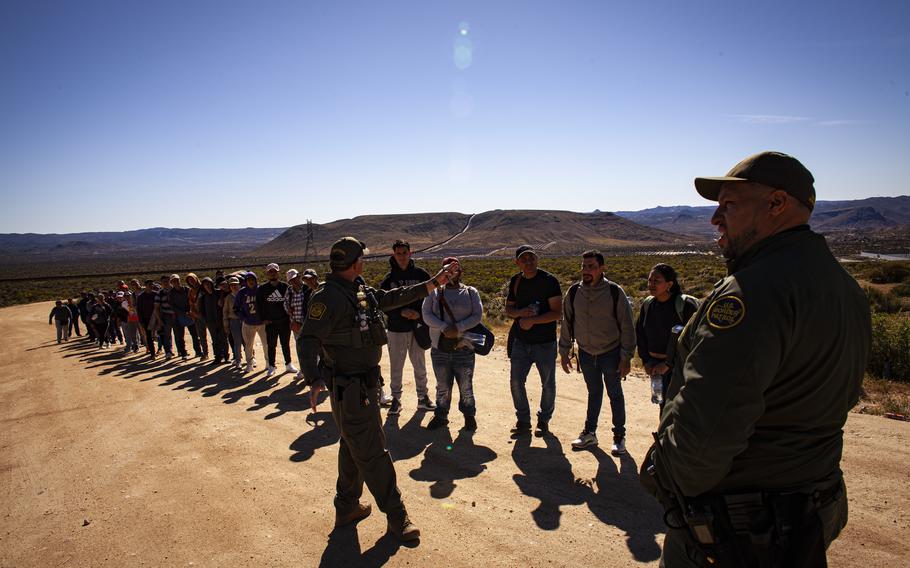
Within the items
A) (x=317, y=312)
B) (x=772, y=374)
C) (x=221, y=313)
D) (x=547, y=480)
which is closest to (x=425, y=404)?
(x=547, y=480)

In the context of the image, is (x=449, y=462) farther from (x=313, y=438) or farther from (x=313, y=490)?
(x=313, y=438)

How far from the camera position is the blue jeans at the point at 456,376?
616cm

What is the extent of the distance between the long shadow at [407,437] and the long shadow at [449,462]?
150mm

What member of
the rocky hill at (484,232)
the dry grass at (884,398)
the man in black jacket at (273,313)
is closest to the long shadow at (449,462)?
the man in black jacket at (273,313)

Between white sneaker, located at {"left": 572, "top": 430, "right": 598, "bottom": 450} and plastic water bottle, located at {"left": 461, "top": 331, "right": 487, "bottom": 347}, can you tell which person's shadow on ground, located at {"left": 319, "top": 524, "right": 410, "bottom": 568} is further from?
plastic water bottle, located at {"left": 461, "top": 331, "right": 487, "bottom": 347}

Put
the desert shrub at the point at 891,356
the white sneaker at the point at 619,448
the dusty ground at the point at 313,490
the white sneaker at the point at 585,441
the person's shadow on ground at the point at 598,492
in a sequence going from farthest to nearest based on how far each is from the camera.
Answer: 1. the desert shrub at the point at 891,356
2. the white sneaker at the point at 585,441
3. the white sneaker at the point at 619,448
4. the person's shadow on ground at the point at 598,492
5. the dusty ground at the point at 313,490

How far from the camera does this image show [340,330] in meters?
3.77

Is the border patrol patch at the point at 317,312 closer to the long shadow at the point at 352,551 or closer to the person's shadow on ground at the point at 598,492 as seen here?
the long shadow at the point at 352,551

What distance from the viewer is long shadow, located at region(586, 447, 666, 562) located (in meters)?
3.74

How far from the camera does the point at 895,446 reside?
199 inches

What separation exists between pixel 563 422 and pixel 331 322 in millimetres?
3932

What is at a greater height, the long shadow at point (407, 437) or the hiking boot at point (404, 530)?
the hiking boot at point (404, 530)

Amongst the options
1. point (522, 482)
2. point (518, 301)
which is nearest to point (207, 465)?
point (522, 482)

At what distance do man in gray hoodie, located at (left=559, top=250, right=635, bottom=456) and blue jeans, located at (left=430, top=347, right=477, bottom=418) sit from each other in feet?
4.60
